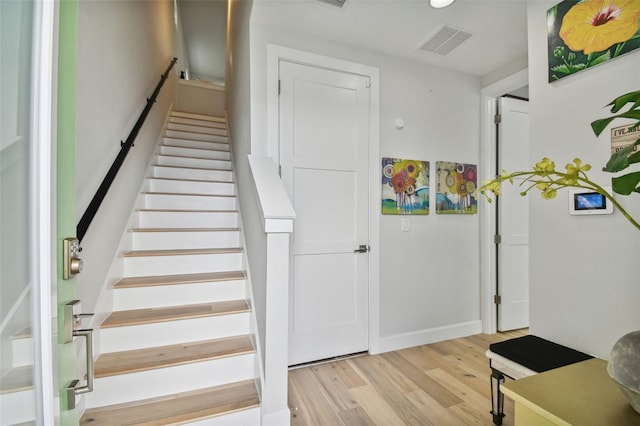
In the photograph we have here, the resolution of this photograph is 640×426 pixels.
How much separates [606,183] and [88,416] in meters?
2.89

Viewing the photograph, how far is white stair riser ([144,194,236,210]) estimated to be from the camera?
2857 mm

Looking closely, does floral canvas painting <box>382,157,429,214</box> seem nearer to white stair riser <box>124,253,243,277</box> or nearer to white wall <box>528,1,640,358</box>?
white wall <box>528,1,640,358</box>

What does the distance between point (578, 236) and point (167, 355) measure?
2.45 meters

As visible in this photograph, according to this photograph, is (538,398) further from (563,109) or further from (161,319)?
(161,319)

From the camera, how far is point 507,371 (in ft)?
4.95

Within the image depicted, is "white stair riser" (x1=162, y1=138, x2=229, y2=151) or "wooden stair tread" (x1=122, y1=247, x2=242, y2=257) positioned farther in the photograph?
"white stair riser" (x1=162, y1=138, x2=229, y2=151)

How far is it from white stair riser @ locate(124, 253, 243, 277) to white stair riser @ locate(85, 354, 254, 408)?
2.78ft

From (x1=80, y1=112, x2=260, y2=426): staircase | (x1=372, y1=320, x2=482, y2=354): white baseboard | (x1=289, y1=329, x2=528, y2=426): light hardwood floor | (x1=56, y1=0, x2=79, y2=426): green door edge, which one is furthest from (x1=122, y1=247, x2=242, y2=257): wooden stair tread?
(x1=56, y1=0, x2=79, y2=426): green door edge

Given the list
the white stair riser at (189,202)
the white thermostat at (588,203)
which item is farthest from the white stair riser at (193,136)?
the white thermostat at (588,203)

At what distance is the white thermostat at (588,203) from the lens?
4.54ft

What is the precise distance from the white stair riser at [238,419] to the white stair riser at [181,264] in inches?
45.2

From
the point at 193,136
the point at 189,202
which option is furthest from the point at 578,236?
the point at 193,136

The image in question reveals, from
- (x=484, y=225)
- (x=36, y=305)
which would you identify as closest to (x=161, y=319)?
(x=36, y=305)

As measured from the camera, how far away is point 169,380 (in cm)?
164
